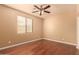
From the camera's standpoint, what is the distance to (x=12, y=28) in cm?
171

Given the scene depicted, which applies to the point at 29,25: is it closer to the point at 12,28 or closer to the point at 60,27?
the point at 12,28

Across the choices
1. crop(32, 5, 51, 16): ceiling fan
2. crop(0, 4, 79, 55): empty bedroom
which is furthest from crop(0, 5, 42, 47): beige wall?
crop(32, 5, 51, 16): ceiling fan

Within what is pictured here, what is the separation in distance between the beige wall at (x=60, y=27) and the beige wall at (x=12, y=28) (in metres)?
0.17

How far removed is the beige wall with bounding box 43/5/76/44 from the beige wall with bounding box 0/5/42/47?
17 centimetres

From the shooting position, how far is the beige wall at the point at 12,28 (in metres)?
1.69

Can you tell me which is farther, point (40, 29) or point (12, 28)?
point (40, 29)

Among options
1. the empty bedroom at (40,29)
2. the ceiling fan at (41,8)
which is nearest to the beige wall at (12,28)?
the empty bedroom at (40,29)

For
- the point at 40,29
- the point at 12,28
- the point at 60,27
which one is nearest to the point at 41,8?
the point at 40,29

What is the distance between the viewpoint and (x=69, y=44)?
1.85 meters

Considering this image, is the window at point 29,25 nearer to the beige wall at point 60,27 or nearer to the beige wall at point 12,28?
the beige wall at point 12,28

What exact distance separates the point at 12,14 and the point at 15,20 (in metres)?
0.20

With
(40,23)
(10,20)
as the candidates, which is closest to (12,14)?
(10,20)

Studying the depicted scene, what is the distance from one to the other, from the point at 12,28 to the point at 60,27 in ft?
3.22

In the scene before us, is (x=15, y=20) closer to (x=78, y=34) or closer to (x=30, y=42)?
(x=30, y=42)
